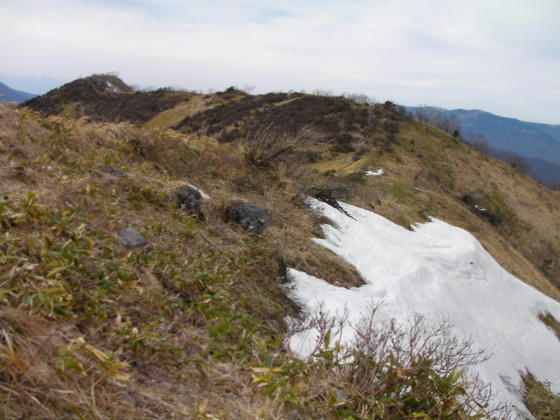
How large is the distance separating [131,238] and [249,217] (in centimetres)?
198

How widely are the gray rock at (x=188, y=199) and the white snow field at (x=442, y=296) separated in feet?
5.03

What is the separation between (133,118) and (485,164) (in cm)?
3956

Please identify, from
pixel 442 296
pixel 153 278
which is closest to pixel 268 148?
pixel 442 296

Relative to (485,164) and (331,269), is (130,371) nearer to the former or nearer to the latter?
(331,269)

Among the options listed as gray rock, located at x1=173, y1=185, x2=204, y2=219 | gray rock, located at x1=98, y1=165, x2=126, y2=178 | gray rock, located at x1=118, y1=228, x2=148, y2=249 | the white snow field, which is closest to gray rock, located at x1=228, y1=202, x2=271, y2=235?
gray rock, located at x1=173, y1=185, x2=204, y2=219

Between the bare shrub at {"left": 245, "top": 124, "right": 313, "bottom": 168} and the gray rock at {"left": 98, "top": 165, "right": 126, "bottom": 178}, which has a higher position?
the bare shrub at {"left": 245, "top": 124, "right": 313, "bottom": 168}

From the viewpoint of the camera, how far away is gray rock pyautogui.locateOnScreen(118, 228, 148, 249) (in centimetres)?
293

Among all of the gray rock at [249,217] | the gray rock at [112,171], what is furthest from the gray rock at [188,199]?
the gray rock at [112,171]

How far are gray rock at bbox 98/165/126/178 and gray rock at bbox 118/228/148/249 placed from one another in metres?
1.31

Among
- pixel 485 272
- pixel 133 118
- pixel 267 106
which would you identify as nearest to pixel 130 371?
pixel 485 272

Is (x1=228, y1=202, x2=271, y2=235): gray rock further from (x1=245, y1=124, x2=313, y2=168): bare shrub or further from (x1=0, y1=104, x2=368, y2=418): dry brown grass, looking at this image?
(x1=245, y1=124, x2=313, y2=168): bare shrub

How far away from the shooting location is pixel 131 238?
3002mm

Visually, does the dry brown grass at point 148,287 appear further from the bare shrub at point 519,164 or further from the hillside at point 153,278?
the bare shrub at point 519,164

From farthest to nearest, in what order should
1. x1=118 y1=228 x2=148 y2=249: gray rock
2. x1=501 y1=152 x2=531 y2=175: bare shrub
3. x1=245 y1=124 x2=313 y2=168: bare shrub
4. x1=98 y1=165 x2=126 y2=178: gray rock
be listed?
x1=501 y1=152 x2=531 y2=175: bare shrub
x1=245 y1=124 x2=313 y2=168: bare shrub
x1=98 y1=165 x2=126 y2=178: gray rock
x1=118 y1=228 x2=148 y2=249: gray rock
